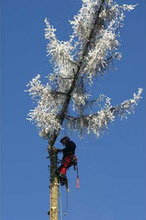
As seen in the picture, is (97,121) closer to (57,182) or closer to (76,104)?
(76,104)

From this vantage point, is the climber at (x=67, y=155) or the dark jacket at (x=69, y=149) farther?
the dark jacket at (x=69, y=149)

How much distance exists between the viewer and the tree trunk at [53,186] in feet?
41.4

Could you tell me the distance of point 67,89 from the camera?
1395 centimetres

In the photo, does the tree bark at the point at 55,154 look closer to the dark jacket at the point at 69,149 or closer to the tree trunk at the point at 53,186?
the tree trunk at the point at 53,186

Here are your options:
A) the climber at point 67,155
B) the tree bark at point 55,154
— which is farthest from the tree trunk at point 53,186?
the climber at point 67,155

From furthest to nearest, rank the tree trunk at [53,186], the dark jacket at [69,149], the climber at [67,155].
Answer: the dark jacket at [69,149]
the climber at [67,155]
the tree trunk at [53,186]

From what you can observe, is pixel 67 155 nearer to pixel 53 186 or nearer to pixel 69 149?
pixel 69 149

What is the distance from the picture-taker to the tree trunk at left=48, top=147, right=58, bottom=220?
1263cm

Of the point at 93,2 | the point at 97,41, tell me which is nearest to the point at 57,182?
the point at 97,41

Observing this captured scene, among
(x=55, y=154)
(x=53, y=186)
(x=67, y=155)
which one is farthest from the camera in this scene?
(x=67, y=155)

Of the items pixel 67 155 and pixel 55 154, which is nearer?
pixel 55 154

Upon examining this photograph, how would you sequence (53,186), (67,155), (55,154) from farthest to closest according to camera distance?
(67,155) → (55,154) → (53,186)

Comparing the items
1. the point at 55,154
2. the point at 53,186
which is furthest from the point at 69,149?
the point at 53,186

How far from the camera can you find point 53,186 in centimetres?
1312
